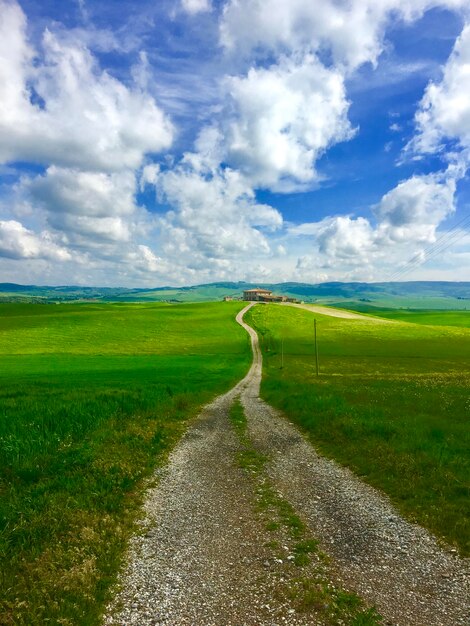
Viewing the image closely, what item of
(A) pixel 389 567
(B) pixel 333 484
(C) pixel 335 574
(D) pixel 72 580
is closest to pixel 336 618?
(C) pixel 335 574

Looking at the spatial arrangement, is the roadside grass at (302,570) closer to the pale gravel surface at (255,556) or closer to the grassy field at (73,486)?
the pale gravel surface at (255,556)

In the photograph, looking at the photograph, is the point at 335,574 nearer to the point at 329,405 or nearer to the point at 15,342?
the point at 329,405

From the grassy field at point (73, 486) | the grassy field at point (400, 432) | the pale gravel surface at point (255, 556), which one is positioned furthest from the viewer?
the grassy field at point (400, 432)

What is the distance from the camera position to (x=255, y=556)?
30.8 feet

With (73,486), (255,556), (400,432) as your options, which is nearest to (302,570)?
(255,556)

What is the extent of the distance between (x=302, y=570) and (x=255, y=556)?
125cm

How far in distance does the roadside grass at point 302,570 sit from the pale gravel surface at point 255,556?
242 millimetres

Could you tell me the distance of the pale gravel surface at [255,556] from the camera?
24.5ft

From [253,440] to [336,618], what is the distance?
13728 millimetres

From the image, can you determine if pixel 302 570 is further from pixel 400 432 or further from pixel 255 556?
pixel 400 432

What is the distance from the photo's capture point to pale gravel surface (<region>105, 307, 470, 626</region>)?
7469 mm

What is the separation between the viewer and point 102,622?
7.27m

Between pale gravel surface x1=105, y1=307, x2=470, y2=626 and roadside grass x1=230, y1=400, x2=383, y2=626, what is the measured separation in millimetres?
242

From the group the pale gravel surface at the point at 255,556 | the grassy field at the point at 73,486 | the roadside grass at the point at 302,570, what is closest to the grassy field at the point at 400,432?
the pale gravel surface at the point at 255,556
